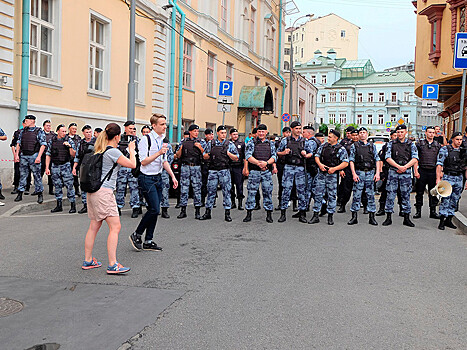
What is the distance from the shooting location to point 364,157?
10430 millimetres

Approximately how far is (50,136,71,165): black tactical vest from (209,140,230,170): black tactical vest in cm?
297

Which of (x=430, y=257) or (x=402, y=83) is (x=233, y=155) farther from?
(x=402, y=83)

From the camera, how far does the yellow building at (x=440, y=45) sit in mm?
22562

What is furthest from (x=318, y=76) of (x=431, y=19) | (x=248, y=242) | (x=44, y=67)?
(x=248, y=242)

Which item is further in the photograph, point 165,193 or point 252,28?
point 252,28

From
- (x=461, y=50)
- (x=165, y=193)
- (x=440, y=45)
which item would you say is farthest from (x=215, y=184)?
(x=440, y=45)

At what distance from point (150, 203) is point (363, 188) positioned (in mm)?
5075

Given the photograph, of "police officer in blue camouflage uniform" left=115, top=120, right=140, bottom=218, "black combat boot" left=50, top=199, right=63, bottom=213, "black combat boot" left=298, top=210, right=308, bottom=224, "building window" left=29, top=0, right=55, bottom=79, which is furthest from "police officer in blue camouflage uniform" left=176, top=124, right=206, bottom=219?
"building window" left=29, top=0, right=55, bottom=79

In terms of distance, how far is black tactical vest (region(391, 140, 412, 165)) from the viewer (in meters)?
10.1

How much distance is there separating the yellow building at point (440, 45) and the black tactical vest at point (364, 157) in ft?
38.9

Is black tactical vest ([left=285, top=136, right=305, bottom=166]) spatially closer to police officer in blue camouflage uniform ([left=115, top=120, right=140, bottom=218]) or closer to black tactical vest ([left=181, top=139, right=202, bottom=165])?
black tactical vest ([left=181, top=139, right=202, bottom=165])

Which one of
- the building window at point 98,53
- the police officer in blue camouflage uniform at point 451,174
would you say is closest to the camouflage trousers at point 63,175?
the building window at point 98,53

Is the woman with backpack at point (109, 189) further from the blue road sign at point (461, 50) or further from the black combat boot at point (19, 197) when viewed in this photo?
the blue road sign at point (461, 50)

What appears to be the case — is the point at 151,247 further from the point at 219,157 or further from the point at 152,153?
the point at 219,157
